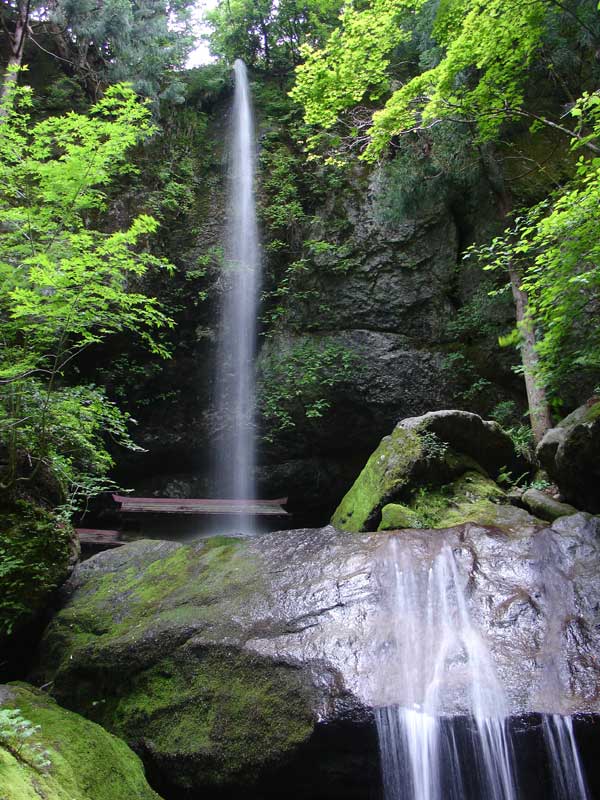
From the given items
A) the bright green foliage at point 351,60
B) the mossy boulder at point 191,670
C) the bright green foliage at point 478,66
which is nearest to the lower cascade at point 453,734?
the mossy boulder at point 191,670

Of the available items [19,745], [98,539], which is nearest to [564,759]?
[19,745]

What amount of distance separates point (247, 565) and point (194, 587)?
0.65 m

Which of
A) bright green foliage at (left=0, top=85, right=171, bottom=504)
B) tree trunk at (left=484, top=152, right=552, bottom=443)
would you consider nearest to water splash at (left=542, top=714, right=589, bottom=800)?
bright green foliage at (left=0, top=85, right=171, bottom=504)

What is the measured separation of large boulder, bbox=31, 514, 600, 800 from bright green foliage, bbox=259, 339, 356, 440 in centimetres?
648

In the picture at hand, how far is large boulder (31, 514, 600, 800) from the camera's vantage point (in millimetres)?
4141

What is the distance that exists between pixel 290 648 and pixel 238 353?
31.9 feet

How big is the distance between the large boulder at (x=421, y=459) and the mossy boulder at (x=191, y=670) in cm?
205

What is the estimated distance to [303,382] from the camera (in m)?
12.5

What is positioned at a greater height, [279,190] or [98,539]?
[279,190]

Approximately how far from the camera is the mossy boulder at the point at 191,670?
13.7ft

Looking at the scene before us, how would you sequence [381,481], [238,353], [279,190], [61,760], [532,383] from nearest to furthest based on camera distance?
[61,760], [381,481], [532,383], [238,353], [279,190]

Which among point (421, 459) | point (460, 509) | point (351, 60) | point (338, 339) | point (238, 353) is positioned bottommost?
point (460, 509)

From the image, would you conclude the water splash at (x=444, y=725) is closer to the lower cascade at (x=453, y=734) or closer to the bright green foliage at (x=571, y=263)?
the lower cascade at (x=453, y=734)

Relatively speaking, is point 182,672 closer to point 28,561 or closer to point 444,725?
point 28,561
